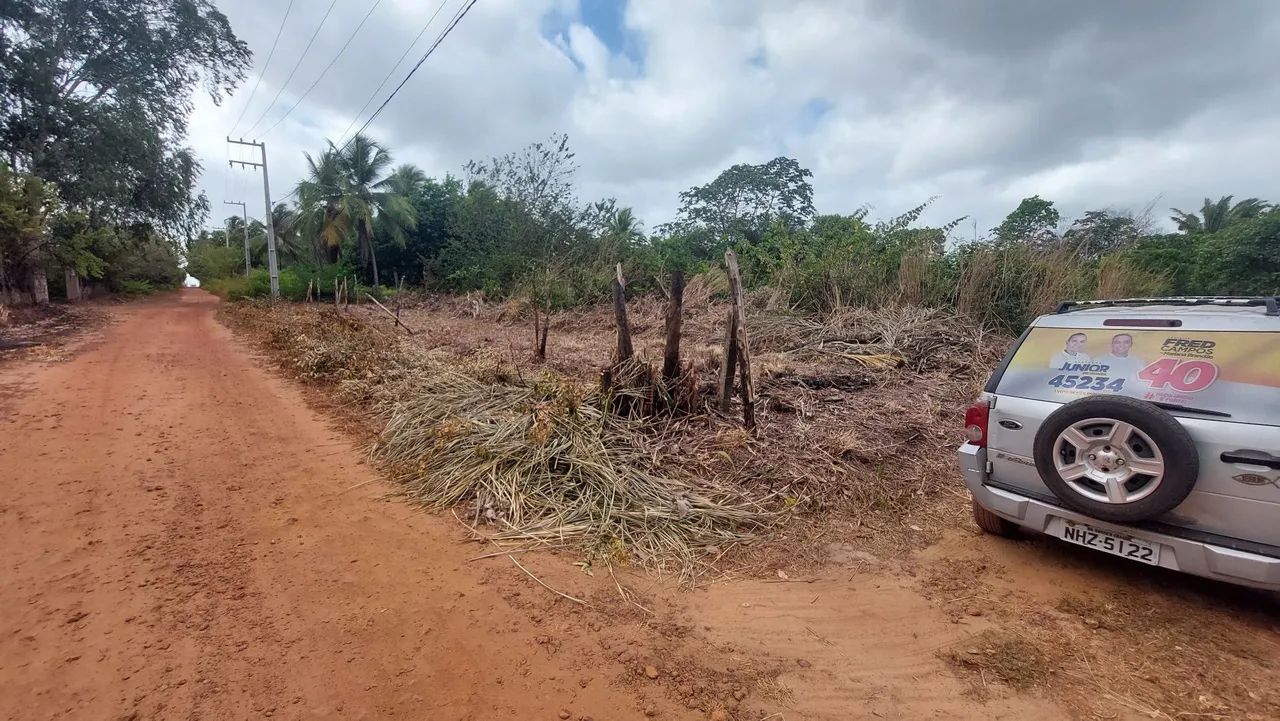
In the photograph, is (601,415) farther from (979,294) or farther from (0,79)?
(0,79)

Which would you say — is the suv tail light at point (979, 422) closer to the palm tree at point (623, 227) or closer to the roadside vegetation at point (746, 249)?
the roadside vegetation at point (746, 249)

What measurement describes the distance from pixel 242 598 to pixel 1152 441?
4454 mm

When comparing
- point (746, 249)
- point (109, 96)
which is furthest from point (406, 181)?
point (746, 249)

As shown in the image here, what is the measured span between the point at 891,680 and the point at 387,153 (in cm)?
2891

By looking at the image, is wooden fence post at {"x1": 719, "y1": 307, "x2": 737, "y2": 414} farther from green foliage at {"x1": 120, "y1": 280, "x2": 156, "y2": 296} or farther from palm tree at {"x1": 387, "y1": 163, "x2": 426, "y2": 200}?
green foliage at {"x1": 120, "y1": 280, "x2": 156, "y2": 296}

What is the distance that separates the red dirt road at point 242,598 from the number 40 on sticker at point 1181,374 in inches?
112

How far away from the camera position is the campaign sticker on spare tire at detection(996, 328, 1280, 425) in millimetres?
2582

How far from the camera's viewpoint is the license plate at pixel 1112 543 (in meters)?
2.77

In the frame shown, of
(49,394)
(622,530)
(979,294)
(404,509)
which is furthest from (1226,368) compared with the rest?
(49,394)

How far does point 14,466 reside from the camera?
447 centimetres

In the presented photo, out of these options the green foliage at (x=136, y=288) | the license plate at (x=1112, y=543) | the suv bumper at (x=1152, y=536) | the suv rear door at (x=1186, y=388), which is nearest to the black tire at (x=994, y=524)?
the suv bumper at (x=1152, y=536)

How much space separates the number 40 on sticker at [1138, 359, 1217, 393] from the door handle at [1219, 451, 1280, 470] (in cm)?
34

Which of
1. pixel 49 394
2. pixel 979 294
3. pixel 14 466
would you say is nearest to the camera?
pixel 14 466

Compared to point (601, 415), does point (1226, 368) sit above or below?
above
